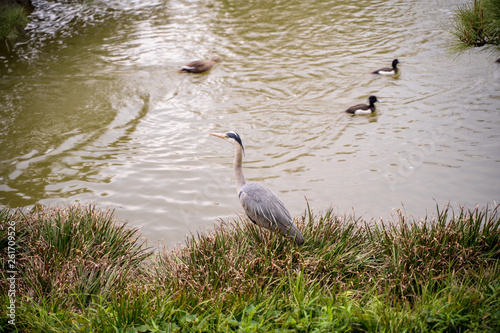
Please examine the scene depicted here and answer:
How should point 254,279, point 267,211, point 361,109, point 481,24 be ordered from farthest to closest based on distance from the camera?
point 361,109
point 481,24
point 267,211
point 254,279

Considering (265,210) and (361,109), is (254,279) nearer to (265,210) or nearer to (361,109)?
(265,210)

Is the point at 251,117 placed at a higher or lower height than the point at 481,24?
lower

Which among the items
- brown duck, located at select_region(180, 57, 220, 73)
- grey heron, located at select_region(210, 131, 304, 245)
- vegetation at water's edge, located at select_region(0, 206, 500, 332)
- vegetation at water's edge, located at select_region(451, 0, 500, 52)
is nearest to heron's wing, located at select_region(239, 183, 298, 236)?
grey heron, located at select_region(210, 131, 304, 245)

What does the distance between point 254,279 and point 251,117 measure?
5.49 meters

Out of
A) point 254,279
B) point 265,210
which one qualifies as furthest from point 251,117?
point 254,279

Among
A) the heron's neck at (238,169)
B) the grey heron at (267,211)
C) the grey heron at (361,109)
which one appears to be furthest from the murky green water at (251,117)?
the grey heron at (267,211)

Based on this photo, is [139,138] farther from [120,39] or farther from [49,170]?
[120,39]

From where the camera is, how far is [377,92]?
985 centimetres

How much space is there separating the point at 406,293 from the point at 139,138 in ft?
20.1

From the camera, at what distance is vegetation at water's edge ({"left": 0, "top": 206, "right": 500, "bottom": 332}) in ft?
11.0

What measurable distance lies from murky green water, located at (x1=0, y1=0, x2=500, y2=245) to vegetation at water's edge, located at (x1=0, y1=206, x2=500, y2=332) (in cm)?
125

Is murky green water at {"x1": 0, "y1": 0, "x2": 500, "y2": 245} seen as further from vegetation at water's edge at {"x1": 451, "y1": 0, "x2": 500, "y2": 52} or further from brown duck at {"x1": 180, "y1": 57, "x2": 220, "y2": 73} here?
vegetation at water's edge at {"x1": 451, "y1": 0, "x2": 500, "y2": 52}

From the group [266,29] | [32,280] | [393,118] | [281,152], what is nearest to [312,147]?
[281,152]

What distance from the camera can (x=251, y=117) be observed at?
9031mm
